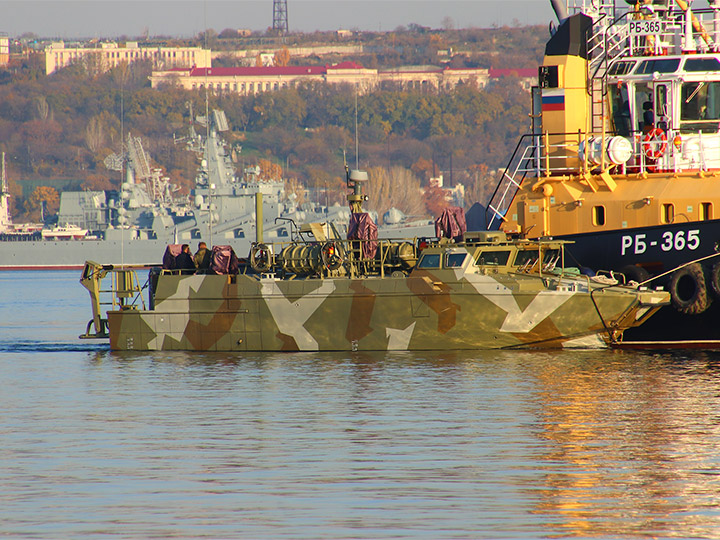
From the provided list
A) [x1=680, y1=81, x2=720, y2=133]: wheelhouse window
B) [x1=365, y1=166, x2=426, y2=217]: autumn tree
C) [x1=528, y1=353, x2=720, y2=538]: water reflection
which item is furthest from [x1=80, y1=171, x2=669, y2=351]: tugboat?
[x1=365, y1=166, x2=426, y2=217]: autumn tree

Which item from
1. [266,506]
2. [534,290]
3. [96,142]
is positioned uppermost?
[96,142]

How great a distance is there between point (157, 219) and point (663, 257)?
85715 millimetres

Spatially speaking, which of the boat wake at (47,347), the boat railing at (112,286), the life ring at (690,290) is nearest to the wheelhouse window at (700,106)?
the life ring at (690,290)

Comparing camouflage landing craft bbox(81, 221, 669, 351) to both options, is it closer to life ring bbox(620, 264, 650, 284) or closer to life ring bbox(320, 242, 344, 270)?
life ring bbox(320, 242, 344, 270)

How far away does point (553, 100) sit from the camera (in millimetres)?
26969

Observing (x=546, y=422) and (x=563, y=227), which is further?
(x=563, y=227)

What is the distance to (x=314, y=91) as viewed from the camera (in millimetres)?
187750

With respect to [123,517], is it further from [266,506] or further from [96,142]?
[96,142]

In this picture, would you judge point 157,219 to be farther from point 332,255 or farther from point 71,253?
point 332,255

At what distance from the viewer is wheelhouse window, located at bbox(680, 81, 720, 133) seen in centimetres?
2539

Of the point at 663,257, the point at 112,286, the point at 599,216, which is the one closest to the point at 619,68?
the point at 599,216

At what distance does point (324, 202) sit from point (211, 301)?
4721 inches

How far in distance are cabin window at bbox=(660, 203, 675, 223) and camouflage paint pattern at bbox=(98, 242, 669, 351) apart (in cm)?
205

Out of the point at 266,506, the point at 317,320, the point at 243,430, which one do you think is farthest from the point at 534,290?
the point at 266,506
